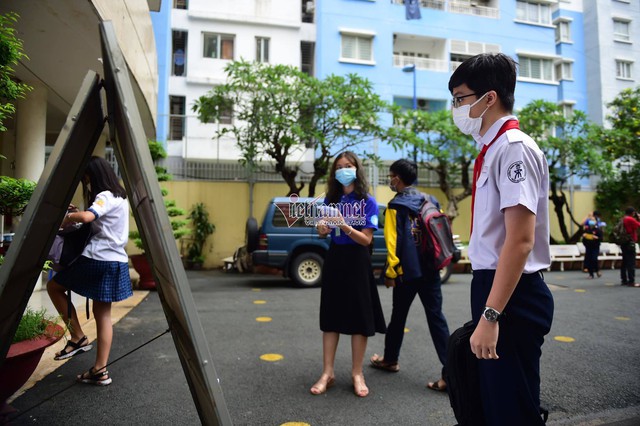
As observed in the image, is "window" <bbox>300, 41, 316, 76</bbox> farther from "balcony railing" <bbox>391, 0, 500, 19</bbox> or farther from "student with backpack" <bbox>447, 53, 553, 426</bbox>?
"student with backpack" <bbox>447, 53, 553, 426</bbox>

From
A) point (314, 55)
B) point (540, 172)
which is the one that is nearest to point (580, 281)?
point (540, 172)

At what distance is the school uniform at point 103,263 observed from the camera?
10.5 feet

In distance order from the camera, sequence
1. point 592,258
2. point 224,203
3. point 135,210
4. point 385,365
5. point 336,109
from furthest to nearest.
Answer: point 224,203
point 336,109
point 592,258
point 385,365
point 135,210


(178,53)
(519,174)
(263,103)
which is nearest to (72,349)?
(519,174)

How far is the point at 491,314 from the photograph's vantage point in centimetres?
151

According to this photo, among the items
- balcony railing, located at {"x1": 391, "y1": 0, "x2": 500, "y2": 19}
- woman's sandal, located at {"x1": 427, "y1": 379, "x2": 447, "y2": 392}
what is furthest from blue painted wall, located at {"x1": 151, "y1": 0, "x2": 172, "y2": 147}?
woman's sandal, located at {"x1": 427, "y1": 379, "x2": 447, "y2": 392}

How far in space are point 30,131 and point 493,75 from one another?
23.5ft

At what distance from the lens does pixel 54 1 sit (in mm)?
3863

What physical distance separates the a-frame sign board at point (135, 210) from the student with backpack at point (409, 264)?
197 centimetres

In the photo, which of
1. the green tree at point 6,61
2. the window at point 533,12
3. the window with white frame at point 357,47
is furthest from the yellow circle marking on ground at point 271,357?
the window at point 533,12

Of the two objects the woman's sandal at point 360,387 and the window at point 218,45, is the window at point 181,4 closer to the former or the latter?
the window at point 218,45

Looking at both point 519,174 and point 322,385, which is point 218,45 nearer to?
point 322,385

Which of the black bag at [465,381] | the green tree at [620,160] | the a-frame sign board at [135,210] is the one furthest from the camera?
the green tree at [620,160]

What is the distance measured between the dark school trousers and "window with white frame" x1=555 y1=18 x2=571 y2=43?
916 inches
